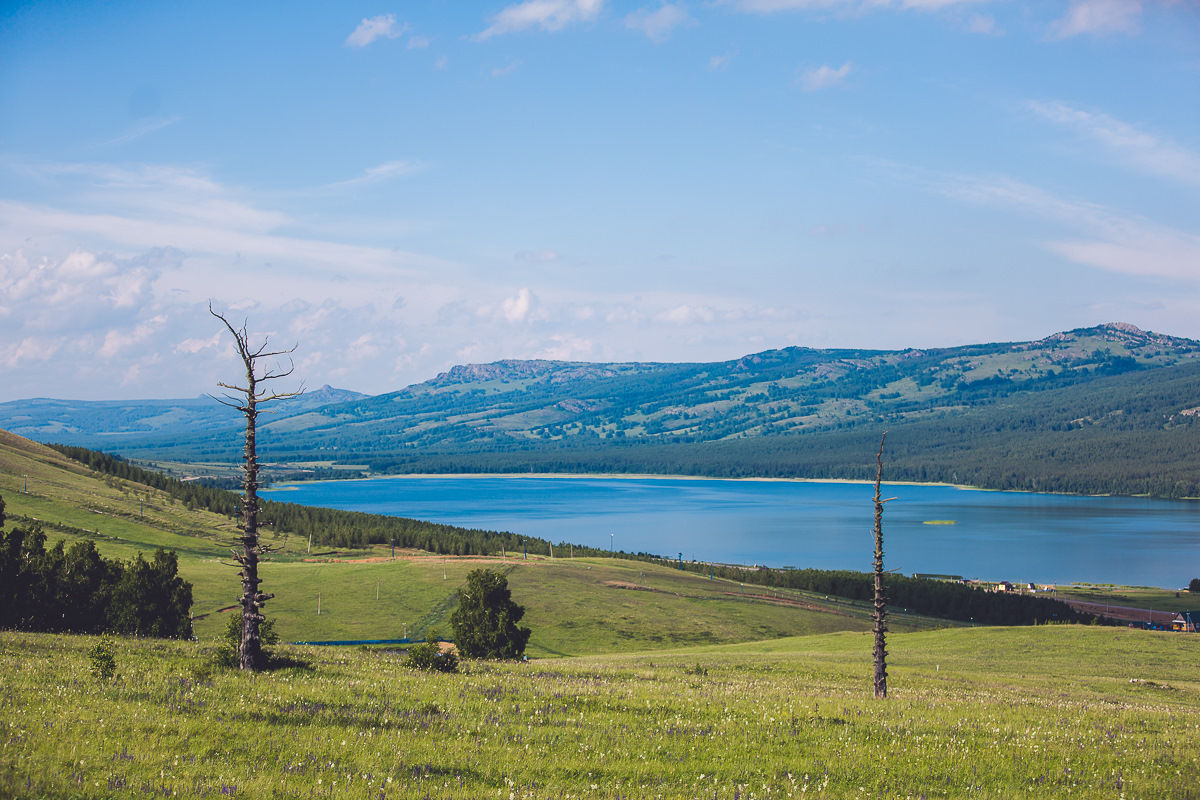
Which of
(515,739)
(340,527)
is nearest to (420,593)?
(515,739)

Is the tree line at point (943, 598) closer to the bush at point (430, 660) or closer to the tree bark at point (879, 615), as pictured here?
the tree bark at point (879, 615)

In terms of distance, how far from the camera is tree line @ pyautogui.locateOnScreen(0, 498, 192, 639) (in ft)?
122

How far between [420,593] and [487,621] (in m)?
40.0

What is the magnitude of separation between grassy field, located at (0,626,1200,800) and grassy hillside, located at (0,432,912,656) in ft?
160

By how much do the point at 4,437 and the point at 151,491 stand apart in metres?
24.8

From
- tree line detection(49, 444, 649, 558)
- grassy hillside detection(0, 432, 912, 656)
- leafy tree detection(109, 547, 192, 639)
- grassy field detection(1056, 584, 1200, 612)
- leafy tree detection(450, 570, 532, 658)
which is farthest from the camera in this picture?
tree line detection(49, 444, 649, 558)

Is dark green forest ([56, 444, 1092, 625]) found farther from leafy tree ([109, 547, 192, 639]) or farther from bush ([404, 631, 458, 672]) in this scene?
bush ([404, 631, 458, 672])

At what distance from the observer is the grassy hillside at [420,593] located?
236ft

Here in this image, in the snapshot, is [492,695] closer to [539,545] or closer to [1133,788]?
[1133,788]

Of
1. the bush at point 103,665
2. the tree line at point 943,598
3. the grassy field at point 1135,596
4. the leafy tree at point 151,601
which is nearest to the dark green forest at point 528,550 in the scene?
the tree line at point 943,598

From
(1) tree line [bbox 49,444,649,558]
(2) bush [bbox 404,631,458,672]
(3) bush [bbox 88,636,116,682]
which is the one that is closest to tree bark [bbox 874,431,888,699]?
(2) bush [bbox 404,631,458,672]

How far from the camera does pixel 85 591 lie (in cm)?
4409

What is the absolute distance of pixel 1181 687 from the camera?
3444 cm

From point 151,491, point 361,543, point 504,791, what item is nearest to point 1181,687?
point 504,791
